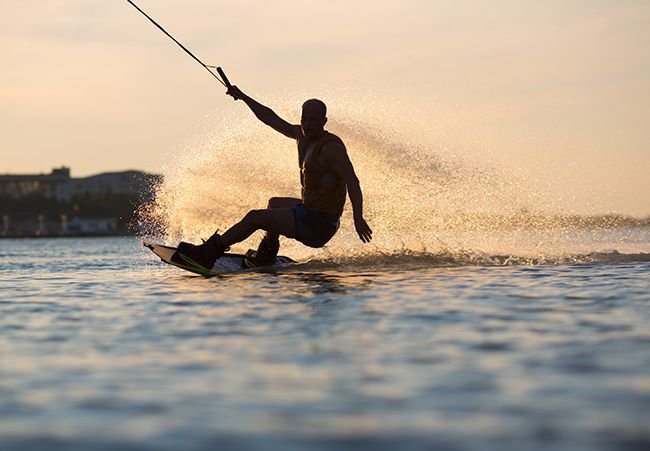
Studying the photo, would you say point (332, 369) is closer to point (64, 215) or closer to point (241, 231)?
point (241, 231)

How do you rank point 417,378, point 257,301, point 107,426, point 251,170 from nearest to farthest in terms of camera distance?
1. point 107,426
2. point 417,378
3. point 257,301
4. point 251,170

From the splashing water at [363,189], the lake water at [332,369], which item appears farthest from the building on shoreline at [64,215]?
the lake water at [332,369]

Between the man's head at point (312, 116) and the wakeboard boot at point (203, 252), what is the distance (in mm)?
1483

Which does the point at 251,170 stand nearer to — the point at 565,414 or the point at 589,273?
the point at 589,273

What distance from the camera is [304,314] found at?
21.6ft

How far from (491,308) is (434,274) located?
335cm

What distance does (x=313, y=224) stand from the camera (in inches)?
424

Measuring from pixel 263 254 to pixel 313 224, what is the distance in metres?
0.86

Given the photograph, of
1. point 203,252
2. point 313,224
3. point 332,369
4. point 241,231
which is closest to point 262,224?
point 241,231

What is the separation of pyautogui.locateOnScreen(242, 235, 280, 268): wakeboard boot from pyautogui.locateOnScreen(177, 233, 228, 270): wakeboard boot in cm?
72

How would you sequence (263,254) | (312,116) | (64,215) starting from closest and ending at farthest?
(312,116) → (263,254) → (64,215)

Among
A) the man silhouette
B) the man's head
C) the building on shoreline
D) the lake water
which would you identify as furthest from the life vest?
the building on shoreline

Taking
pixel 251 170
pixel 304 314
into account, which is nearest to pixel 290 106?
pixel 251 170

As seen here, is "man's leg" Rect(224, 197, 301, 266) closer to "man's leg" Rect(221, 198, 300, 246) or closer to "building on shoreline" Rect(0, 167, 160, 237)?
"man's leg" Rect(221, 198, 300, 246)
